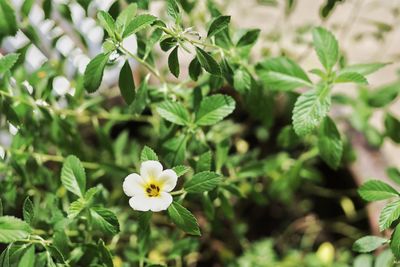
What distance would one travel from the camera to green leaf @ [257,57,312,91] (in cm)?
82

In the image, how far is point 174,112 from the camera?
2.49ft

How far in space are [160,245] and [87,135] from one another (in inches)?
14.4

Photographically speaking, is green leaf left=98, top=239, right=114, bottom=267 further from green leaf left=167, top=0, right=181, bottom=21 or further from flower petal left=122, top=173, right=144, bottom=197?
green leaf left=167, top=0, right=181, bottom=21

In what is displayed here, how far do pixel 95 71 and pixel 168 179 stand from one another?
18cm

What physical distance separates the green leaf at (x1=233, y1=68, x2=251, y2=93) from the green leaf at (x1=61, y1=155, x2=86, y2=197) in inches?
10.0

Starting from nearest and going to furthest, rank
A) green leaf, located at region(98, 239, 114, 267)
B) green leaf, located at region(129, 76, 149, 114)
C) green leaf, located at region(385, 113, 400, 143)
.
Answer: green leaf, located at region(98, 239, 114, 267) → green leaf, located at region(129, 76, 149, 114) → green leaf, located at region(385, 113, 400, 143)

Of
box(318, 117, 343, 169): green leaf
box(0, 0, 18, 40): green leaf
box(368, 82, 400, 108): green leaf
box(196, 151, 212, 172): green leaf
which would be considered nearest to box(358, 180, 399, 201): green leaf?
box(318, 117, 343, 169): green leaf

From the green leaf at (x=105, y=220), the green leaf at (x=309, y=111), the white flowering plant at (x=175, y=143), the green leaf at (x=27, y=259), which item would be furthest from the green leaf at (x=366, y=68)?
the green leaf at (x=27, y=259)

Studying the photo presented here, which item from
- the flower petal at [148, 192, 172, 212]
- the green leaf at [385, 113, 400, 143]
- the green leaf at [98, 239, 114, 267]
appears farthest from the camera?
the green leaf at [385, 113, 400, 143]

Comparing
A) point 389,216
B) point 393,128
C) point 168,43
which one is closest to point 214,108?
point 168,43

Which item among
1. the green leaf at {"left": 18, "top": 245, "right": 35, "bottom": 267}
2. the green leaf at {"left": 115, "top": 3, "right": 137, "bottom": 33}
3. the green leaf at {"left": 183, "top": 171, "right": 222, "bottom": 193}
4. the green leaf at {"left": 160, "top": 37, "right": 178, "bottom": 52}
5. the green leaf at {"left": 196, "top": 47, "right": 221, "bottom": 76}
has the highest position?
the green leaf at {"left": 115, "top": 3, "right": 137, "bottom": 33}

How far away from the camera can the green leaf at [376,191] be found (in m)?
0.70

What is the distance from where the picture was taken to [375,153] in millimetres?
1186

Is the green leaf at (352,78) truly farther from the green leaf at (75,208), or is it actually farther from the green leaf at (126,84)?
the green leaf at (75,208)
